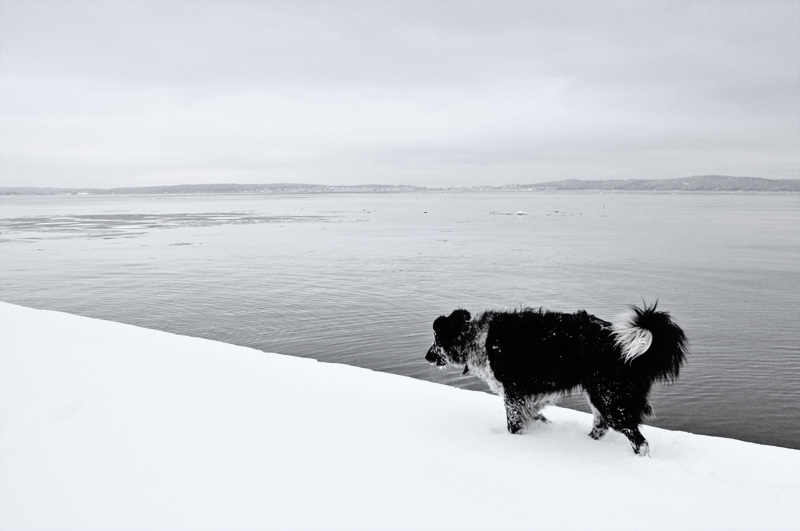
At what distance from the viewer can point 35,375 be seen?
5.73 metres

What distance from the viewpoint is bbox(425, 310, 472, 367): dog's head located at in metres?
5.72

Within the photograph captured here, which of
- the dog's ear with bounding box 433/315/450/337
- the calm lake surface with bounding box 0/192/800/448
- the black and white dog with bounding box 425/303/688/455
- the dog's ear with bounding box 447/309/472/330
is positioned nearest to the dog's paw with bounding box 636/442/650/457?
the black and white dog with bounding box 425/303/688/455

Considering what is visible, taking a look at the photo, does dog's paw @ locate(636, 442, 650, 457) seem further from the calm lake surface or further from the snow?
the calm lake surface

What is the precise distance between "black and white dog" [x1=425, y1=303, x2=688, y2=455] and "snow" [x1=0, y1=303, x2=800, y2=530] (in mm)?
335

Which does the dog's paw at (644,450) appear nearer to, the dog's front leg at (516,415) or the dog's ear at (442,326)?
the dog's front leg at (516,415)

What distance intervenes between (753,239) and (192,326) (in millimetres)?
32137

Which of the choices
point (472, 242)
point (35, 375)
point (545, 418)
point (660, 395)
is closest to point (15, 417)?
point (35, 375)

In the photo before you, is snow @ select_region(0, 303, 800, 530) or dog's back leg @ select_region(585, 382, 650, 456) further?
dog's back leg @ select_region(585, 382, 650, 456)

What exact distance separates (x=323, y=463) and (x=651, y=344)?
9.65ft

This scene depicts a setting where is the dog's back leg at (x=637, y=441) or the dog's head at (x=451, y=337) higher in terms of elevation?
the dog's head at (x=451, y=337)

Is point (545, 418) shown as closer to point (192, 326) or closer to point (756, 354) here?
point (756, 354)

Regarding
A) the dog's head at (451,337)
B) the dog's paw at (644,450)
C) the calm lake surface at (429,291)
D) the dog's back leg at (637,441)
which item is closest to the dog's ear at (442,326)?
the dog's head at (451,337)

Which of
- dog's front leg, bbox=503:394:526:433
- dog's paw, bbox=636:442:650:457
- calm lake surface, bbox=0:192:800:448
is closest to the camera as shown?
dog's paw, bbox=636:442:650:457

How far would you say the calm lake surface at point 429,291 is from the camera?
9445 millimetres
